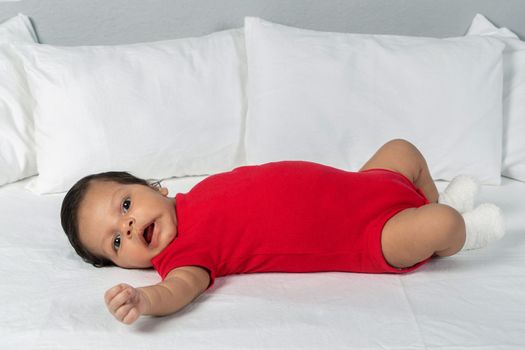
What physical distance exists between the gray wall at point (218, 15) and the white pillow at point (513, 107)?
14 cm

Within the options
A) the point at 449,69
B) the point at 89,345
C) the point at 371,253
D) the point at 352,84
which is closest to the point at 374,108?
the point at 352,84

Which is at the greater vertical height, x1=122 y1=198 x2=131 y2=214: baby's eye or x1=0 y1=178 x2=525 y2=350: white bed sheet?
x1=122 y1=198 x2=131 y2=214: baby's eye

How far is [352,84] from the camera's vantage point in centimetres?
204

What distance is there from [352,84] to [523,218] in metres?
0.56

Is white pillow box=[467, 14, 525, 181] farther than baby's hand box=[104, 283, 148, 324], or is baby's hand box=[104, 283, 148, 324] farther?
white pillow box=[467, 14, 525, 181]

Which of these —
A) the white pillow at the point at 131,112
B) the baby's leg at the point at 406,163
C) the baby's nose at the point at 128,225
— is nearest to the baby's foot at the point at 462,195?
the baby's leg at the point at 406,163

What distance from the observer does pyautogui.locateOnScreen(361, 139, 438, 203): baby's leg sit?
174 centimetres

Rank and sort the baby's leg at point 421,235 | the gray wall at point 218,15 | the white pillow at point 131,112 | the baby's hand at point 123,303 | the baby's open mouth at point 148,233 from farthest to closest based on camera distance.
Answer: the gray wall at point 218,15, the white pillow at point 131,112, the baby's open mouth at point 148,233, the baby's leg at point 421,235, the baby's hand at point 123,303

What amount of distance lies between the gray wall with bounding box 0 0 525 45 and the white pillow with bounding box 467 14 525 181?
0.46ft

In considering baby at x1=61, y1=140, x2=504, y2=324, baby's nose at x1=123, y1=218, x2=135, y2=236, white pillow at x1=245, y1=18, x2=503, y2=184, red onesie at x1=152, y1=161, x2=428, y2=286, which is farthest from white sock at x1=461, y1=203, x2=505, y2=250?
baby's nose at x1=123, y1=218, x2=135, y2=236

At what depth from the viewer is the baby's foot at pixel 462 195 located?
5.75 ft

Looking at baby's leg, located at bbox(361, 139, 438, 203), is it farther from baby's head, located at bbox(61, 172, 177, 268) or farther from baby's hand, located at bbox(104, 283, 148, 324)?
baby's hand, located at bbox(104, 283, 148, 324)

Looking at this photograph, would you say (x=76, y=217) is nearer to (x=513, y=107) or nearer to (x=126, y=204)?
(x=126, y=204)

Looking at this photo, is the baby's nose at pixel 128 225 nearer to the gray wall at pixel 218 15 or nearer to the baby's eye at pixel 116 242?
the baby's eye at pixel 116 242
